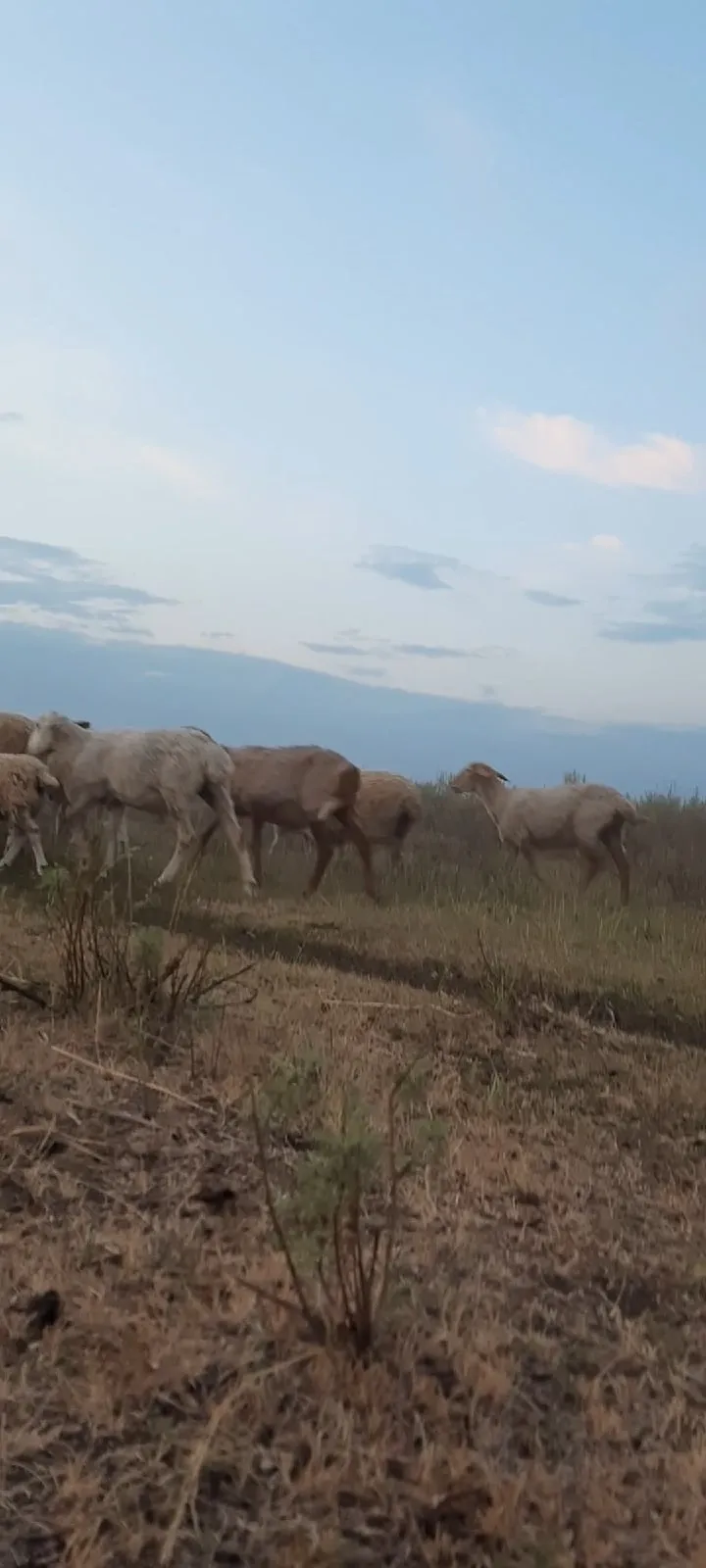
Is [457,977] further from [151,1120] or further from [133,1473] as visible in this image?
[133,1473]

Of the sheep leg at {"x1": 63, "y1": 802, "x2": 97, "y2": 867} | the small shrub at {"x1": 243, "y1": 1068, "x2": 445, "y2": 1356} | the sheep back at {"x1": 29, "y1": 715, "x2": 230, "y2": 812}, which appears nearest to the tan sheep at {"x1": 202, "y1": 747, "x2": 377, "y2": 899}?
the sheep back at {"x1": 29, "y1": 715, "x2": 230, "y2": 812}

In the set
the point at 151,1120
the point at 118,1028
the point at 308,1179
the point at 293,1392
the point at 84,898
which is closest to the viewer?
the point at 293,1392

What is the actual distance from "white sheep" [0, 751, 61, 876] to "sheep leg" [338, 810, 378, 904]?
2.37m

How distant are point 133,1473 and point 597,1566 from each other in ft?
2.70

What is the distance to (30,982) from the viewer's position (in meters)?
5.32

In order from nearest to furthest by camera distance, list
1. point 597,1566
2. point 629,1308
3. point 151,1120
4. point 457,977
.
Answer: point 597,1566 < point 629,1308 < point 151,1120 < point 457,977

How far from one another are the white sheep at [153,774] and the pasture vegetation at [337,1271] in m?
4.13

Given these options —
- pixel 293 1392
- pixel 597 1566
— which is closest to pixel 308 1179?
pixel 293 1392

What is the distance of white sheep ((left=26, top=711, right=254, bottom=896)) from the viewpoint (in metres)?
10.5

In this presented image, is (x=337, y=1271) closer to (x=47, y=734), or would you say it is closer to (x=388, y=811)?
(x=47, y=734)

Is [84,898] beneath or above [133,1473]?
above

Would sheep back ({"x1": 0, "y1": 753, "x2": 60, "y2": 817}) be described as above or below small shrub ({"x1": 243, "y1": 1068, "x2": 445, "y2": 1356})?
above

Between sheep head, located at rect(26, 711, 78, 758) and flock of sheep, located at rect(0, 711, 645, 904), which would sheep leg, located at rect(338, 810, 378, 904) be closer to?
flock of sheep, located at rect(0, 711, 645, 904)

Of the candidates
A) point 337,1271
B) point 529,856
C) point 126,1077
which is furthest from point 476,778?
point 337,1271
